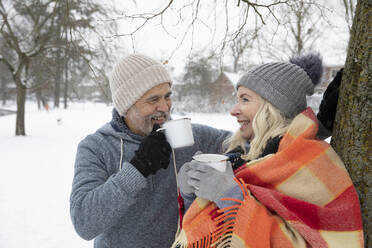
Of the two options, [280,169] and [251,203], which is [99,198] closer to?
[251,203]

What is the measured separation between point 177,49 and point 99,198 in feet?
6.37

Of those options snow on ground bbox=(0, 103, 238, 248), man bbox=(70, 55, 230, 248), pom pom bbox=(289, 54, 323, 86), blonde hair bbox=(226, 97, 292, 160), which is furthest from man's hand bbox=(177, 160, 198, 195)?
snow on ground bbox=(0, 103, 238, 248)

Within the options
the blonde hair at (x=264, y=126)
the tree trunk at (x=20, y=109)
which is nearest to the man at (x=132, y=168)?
the blonde hair at (x=264, y=126)

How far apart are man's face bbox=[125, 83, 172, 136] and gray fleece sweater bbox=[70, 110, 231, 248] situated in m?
0.08

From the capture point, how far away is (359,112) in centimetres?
123

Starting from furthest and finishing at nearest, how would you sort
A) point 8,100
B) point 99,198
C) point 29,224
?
1. point 8,100
2. point 29,224
3. point 99,198

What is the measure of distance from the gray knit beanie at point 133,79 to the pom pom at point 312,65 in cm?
96

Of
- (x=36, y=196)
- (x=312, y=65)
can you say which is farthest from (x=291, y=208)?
(x=36, y=196)

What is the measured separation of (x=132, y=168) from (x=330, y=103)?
1.16 metres

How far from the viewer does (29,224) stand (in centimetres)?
415

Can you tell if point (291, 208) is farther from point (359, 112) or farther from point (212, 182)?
point (359, 112)

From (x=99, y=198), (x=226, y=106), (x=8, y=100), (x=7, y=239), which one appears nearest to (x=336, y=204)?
(x=99, y=198)

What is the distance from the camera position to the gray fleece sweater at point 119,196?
1392 millimetres

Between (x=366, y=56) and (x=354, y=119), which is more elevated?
(x=366, y=56)
